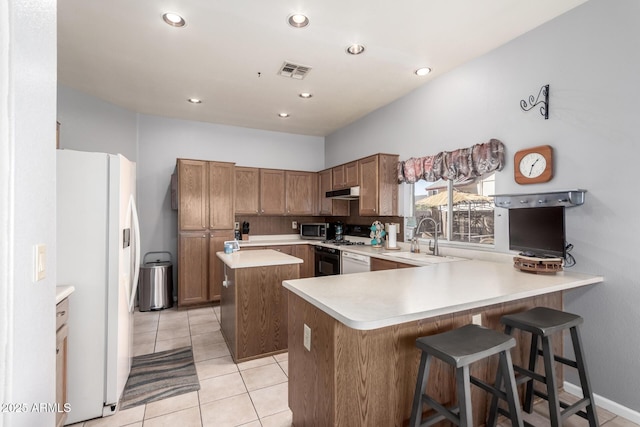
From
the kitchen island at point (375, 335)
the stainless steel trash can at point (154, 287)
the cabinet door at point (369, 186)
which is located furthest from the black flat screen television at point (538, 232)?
the stainless steel trash can at point (154, 287)

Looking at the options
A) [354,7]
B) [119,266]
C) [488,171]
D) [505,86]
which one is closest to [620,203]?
[488,171]

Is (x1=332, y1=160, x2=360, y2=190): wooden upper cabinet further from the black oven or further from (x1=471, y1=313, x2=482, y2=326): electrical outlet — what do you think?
(x1=471, y1=313, x2=482, y2=326): electrical outlet

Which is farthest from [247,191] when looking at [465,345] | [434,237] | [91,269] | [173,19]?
[465,345]

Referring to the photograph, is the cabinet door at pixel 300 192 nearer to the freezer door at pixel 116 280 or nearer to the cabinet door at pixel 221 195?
the cabinet door at pixel 221 195

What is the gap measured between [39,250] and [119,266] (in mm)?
1208

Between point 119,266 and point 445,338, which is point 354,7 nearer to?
point 445,338

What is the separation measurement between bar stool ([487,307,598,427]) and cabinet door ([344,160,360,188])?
292cm

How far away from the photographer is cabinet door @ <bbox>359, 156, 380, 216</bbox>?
408 centimetres

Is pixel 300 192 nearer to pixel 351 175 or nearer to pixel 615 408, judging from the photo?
pixel 351 175

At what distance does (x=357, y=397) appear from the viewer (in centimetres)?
147

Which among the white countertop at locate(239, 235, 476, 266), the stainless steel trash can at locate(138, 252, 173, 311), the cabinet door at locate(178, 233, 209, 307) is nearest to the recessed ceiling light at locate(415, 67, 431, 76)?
the white countertop at locate(239, 235, 476, 266)

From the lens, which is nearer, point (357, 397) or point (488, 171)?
point (357, 397)

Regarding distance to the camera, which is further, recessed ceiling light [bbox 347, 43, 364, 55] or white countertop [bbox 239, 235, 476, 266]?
white countertop [bbox 239, 235, 476, 266]

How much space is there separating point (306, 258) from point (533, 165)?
3.44m
